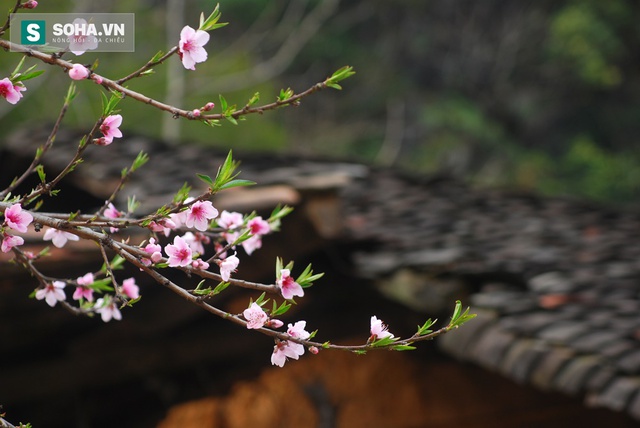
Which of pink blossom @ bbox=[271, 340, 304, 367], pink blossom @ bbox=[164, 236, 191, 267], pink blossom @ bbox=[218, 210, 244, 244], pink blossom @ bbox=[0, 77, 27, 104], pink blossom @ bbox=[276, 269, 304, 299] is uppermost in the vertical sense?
pink blossom @ bbox=[0, 77, 27, 104]

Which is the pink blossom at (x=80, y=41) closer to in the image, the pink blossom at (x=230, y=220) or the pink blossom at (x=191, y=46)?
the pink blossom at (x=191, y=46)

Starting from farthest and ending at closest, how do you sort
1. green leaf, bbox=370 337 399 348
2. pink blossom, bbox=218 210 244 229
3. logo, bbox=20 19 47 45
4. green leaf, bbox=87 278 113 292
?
logo, bbox=20 19 47 45 → pink blossom, bbox=218 210 244 229 → green leaf, bbox=87 278 113 292 → green leaf, bbox=370 337 399 348

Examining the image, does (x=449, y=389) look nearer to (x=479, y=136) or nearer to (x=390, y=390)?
(x=390, y=390)

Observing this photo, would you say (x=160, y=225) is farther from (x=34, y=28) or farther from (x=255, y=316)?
(x=34, y=28)

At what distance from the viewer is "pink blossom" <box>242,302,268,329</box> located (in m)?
1.15

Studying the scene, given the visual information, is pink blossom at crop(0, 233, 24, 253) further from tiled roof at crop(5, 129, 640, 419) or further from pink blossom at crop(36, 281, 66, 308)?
tiled roof at crop(5, 129, 640, 419)

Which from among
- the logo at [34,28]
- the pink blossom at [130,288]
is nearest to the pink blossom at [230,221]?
the pink blossom at [130,288]

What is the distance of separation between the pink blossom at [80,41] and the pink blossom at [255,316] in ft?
1.49

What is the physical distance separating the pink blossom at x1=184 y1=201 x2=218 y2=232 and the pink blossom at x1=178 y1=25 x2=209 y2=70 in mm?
211

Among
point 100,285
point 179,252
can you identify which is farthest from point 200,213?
point 100,285

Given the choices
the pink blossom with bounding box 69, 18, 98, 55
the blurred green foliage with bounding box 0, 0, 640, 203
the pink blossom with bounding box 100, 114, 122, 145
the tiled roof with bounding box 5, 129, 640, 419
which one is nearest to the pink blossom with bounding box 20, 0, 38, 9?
the pink blossom with bounding box 69, 18, 98, 55

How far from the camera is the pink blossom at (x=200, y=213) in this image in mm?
1184

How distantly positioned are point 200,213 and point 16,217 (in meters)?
0.27

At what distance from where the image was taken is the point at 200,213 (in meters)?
1.19
